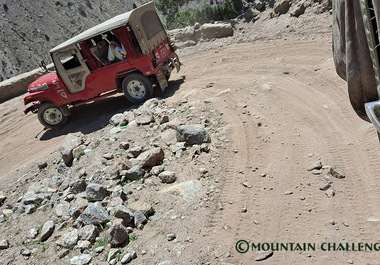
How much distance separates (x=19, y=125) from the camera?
37.2 ft

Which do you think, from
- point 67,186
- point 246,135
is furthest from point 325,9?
point 67,186

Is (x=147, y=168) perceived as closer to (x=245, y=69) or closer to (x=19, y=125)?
(x=245, y=69)

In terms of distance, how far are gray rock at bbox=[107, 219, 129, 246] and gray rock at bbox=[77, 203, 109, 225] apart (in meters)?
0.40

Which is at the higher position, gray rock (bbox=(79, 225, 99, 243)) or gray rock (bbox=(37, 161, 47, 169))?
gray rock (bbox=(37, 161, 47, 169))

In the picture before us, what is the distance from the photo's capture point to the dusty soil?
154 inches

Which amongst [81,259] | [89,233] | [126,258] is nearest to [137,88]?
[89,233]

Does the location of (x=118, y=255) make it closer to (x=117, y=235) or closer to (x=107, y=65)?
(x=117, y=235)

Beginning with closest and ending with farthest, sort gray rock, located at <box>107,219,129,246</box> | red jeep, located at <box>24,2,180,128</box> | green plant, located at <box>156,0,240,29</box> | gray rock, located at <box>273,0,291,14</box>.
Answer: gray rock, located at <box>107,219,129,246</box>, red jeep, located at <box>24,2,180,128</box>, gray rock, located at <box>273,0,291,14</box>, green plant, located at <box>156,0,240,29</box>

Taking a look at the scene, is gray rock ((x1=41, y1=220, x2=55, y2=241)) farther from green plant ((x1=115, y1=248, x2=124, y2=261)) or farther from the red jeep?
the red jeep

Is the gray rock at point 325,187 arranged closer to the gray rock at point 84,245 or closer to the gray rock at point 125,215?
the gray rock at point 125,215

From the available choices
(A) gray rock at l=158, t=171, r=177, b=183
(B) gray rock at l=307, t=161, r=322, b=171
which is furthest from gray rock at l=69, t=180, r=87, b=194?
(B) gray rock at l=307, t=161, r=322, b=171

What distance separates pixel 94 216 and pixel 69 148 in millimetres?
2715

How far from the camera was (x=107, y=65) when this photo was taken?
29.8 ft

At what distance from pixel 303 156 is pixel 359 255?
6.41 ft
